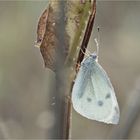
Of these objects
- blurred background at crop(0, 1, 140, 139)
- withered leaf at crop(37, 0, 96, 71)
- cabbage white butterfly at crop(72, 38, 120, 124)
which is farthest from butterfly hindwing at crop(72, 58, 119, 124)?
blurred background at crop(0, 1, 140, 139)

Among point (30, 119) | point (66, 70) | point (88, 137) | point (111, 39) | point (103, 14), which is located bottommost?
point (88, 137)

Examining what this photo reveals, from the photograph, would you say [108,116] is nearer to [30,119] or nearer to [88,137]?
[30,119]

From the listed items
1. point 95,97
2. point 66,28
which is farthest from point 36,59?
point 66,28

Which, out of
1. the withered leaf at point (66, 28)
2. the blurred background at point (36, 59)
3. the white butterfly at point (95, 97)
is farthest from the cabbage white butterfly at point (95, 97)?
the blurred background at point (36, 59)

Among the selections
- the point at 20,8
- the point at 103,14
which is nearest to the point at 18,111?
the point at 20,8

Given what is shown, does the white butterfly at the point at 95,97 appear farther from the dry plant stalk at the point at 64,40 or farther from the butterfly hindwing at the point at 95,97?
the dry plant stalk at the point at 64,40

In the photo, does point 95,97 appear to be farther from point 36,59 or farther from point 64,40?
point 36,59
